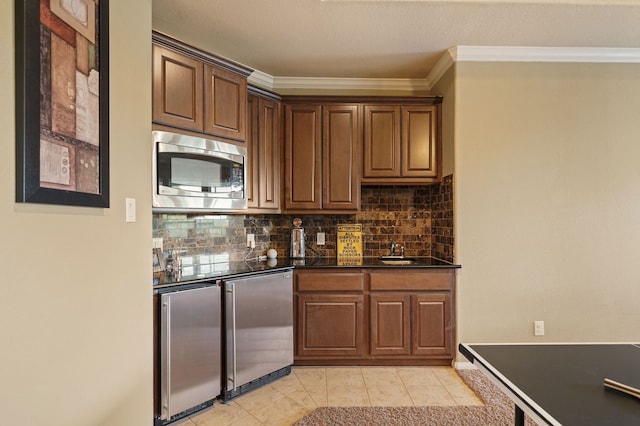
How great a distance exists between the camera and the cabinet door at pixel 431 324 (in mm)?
3076

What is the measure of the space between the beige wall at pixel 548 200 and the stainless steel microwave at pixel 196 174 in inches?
71.4

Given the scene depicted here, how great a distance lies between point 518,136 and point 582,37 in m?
0.83

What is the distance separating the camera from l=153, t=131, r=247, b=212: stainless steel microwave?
2279 mm

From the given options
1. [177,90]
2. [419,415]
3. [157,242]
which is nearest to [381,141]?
[177,90]

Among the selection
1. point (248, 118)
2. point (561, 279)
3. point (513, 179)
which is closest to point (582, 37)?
point (513, 179)

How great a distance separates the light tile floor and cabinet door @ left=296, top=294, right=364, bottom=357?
6.5 inches

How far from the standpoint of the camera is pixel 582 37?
2826 millimetres

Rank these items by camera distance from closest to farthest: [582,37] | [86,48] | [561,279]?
[86,48] < [582,37] < [561,279]

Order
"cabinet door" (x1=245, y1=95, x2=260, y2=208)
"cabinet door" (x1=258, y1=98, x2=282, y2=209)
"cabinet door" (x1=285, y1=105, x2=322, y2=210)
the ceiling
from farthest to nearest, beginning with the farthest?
"cabinet door" (x1=285, y1=105, x2=322, y2=210), "cabinet door" (x1=258, y1=98, x2=282, y2=209), "cabinet door" (x1=245, y1=95, x2=260, y2=208), the ceiling

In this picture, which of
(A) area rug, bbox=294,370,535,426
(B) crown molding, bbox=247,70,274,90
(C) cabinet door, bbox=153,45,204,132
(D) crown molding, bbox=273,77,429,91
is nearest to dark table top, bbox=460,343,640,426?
(A) area rug, bbox=294,370,535,426

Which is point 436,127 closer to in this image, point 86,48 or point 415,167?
point 415,167

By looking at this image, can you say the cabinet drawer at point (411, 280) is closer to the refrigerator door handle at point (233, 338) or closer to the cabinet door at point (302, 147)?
the cabinet door at point (302, 147)

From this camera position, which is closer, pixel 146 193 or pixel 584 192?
pixel 146 193

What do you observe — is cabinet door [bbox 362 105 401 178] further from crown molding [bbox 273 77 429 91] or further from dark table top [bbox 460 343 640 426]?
dark table top [bbox 460 343 640 426]
